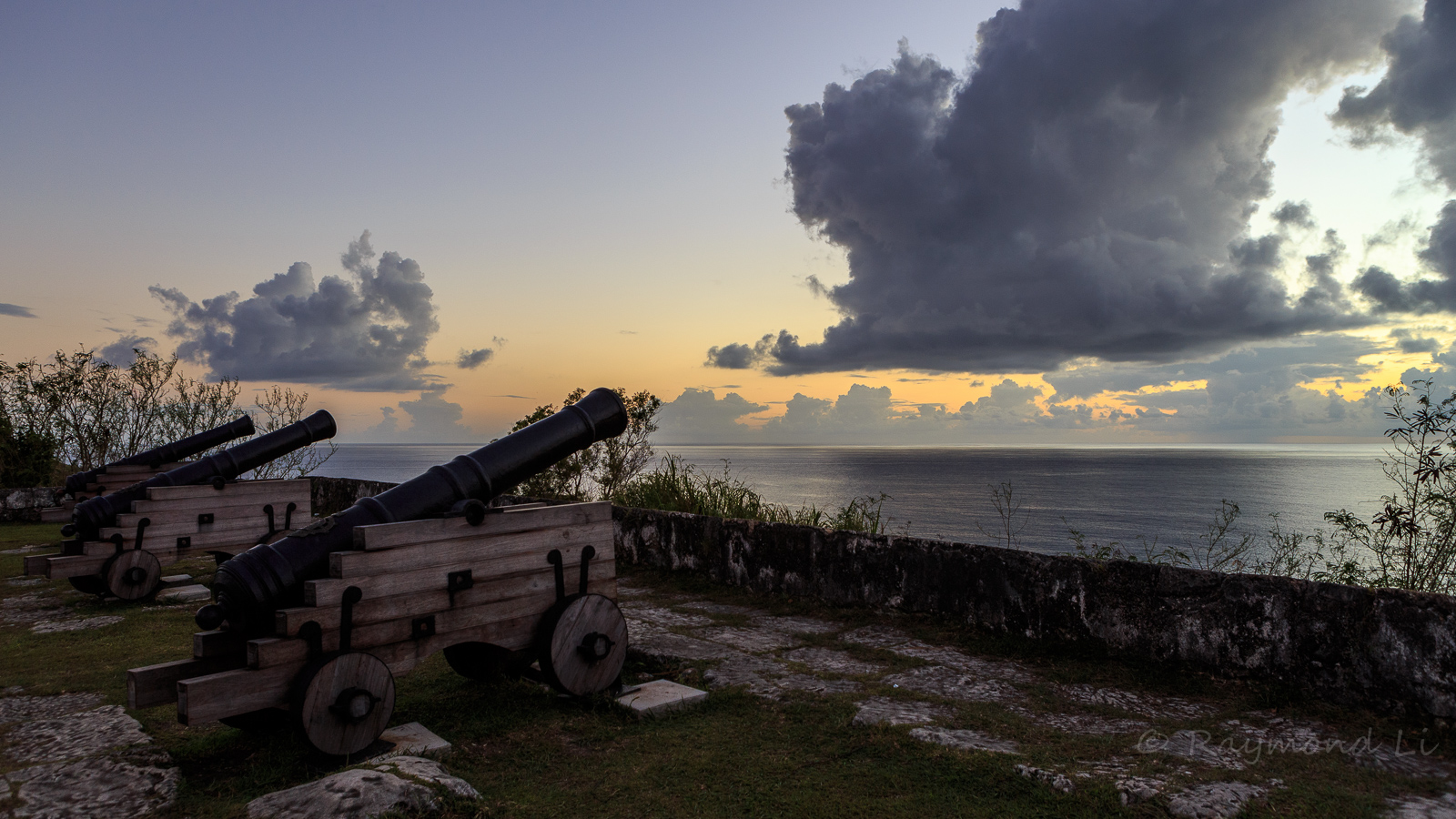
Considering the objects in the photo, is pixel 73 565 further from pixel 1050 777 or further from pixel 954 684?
pixel 1050 777

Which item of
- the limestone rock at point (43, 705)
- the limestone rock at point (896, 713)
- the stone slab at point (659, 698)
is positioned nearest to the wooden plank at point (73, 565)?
the limestone rock at point (43, 705)

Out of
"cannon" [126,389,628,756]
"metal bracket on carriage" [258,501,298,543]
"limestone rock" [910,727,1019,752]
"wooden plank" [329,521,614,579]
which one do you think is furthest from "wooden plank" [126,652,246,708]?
"metal bracket on carriage" [258,501,298,543]

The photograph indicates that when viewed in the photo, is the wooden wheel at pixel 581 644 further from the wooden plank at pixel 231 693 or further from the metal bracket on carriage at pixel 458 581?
the wooden plank at pixel 231 693

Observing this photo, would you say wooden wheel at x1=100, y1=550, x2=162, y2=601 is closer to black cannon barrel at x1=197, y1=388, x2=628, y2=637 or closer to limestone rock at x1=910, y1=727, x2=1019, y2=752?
black cannon barrel at x1=197, y1=388, x2=628, y2=637

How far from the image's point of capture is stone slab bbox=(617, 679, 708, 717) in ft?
13.3

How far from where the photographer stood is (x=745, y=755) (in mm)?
3453

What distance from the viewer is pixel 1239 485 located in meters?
71.2

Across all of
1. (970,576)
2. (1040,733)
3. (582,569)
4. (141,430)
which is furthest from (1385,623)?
(141,430)

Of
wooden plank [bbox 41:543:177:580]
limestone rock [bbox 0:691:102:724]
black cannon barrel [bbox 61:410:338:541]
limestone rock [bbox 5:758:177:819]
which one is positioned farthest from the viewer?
black cannon barrel [bbox 61:410:338:541]

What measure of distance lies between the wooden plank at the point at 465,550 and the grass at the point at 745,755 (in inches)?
33.7

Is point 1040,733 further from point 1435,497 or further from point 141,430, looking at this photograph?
point 141,430

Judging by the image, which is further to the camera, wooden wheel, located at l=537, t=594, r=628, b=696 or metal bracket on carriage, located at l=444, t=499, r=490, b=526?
wooden wheel, located at l=537, t=594, r=628, b=696

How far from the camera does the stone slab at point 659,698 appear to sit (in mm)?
4062

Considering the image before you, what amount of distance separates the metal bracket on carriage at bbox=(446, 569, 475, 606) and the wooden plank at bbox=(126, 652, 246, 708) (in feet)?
3.27
